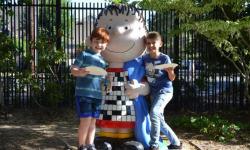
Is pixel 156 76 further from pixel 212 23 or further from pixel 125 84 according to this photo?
pixel 212 23

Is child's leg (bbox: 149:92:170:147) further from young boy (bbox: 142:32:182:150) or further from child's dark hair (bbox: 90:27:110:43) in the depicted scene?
Answer: child's dark hair (bbox: 90:27:110:43)

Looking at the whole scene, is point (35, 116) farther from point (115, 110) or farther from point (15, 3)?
point (115, 110)

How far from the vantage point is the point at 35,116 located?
1051cm

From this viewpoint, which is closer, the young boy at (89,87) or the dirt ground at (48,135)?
the young boy at (89,87)

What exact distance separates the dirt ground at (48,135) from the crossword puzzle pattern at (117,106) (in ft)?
1.03

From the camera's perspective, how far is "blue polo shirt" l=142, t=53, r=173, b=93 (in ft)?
20.1

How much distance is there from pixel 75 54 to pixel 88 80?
5381mm

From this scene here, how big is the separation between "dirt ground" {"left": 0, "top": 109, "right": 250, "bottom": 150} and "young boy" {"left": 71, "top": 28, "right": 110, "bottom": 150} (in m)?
0.33

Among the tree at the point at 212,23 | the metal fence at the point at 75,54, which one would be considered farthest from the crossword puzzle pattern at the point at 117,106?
the metal fence at the point at 75,54

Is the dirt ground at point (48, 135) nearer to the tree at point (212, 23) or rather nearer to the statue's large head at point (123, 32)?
the statue's large head at point (123, 32)

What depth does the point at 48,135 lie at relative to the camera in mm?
8445

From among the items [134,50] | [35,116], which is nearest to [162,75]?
[134,50]

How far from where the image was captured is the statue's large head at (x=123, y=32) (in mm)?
6066

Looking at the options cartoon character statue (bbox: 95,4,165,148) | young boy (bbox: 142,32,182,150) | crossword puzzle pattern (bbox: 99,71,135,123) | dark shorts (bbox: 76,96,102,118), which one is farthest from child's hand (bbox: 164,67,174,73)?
dark shorts (bbox: 76,96,102,118)
